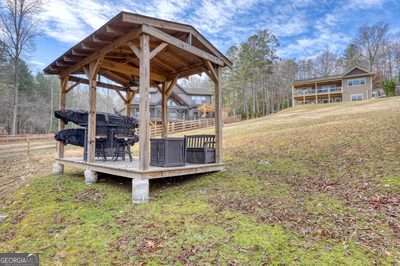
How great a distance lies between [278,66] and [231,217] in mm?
37184

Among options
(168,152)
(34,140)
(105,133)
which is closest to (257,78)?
(34,140)

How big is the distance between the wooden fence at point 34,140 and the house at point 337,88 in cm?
1469

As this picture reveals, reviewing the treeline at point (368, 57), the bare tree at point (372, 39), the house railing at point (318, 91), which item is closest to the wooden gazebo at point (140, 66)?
the house railing at point (318, 91)

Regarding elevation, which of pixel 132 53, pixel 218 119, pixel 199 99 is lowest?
→ pixel 218 119

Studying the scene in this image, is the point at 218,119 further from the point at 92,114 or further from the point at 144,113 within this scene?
the point at 92,114

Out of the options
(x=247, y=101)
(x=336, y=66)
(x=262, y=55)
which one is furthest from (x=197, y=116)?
(x=336, y=66)

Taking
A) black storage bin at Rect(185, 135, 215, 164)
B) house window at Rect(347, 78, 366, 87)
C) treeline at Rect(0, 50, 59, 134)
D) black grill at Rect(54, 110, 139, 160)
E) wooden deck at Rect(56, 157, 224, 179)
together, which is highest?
house window at Rect(347, 78, 366, 87)

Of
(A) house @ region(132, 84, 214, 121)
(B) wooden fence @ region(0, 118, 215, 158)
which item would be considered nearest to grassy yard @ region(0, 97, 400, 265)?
(B) wooden fence @ region(0, 118, 215, 158)

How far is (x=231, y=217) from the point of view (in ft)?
13.0

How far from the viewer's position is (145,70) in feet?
16.0

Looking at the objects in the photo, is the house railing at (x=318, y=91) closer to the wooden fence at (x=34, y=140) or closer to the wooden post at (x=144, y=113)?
the wooden fence at (x=34, y=140)

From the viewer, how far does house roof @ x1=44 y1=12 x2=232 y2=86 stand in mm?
5098

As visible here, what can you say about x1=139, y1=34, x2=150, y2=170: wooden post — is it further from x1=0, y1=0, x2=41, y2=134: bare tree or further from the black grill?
x1=0, y1=0, x2=41, y2=134: bare tree

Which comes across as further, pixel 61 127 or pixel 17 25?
pixel 17 25
